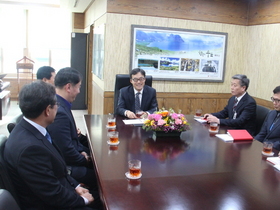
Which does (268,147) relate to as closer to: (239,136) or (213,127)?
(239,136)

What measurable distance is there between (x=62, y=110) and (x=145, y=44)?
98.1 inches

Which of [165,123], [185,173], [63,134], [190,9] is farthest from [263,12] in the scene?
[63,134]

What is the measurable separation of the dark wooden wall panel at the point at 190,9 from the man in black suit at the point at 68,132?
7.09ft

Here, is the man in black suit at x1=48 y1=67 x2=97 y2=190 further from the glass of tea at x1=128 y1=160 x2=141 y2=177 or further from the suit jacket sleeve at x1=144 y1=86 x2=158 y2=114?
the suit jacket sleeve at x1=144 y1=86 x2=158 y2=114

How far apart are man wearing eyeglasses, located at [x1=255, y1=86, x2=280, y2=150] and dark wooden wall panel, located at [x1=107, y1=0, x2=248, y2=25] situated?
2.20 meters

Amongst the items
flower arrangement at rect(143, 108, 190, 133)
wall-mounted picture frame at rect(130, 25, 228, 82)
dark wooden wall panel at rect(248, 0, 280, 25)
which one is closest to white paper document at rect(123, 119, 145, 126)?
flower arrangement at rect(143, 108, 190, 133)

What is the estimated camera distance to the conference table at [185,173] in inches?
52.5

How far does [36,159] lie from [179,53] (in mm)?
3498

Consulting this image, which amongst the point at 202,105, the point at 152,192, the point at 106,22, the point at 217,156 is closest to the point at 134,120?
the point at 217,156

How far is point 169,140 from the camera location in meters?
2.31

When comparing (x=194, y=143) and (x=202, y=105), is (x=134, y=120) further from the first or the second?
(x=202, y=105)

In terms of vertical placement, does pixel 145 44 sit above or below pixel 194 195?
above

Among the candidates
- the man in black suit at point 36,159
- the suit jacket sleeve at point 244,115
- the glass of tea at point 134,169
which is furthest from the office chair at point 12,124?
the suit jacket sleeve at point 244,115

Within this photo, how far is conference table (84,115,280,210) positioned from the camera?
4.37 ft
